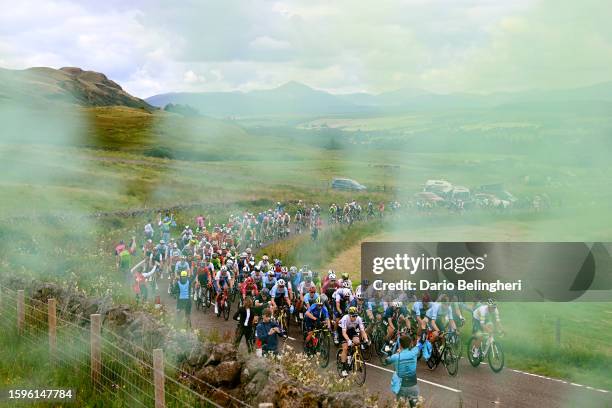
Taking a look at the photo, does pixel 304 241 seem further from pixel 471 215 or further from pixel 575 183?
pixel 575 183

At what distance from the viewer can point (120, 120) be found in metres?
Answer: 123

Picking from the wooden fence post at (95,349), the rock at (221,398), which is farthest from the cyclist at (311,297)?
the rock at (221,398)

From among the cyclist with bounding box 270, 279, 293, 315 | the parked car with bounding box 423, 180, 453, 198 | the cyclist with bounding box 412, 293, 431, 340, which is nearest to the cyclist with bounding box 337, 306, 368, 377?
the cyclist with bounding box 412, 293, 431, 340

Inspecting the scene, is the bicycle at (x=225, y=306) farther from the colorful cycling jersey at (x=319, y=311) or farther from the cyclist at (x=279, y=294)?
the colorful cycling jersey at (x=319, y=311)

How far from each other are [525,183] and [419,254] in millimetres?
3946

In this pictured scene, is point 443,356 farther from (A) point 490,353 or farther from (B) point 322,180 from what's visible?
(B) point 322,180

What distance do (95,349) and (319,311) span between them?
22.0ft

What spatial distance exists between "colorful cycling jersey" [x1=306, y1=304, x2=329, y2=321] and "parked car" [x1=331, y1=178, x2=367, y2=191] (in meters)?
40.7

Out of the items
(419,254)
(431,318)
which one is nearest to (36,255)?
(419,254)

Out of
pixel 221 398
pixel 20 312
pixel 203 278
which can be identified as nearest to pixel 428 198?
pixel 203 278

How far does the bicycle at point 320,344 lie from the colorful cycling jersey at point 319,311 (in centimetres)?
24

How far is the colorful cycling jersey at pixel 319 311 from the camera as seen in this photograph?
16.3 meters

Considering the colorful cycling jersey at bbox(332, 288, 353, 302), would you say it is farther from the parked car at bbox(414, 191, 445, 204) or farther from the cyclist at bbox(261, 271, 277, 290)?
the parked car at bbox(414, 191, 445, 204)

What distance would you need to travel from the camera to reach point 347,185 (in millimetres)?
59875
